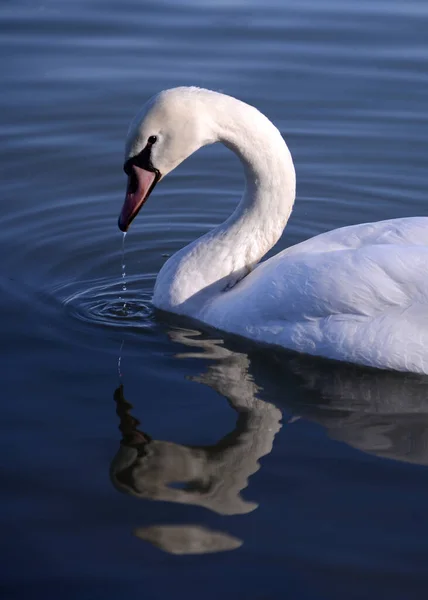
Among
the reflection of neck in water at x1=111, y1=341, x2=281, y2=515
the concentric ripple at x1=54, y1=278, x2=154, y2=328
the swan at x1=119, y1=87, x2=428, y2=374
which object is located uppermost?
the swan at x1=119, y1=87, x2=428, y2=374

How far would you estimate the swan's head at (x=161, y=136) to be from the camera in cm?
632

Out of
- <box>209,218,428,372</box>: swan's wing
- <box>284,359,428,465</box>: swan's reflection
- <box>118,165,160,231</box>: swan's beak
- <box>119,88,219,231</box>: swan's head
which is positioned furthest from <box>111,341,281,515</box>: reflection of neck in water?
<box>119,88,219,231</box>: swan's head

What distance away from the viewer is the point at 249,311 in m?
6.37

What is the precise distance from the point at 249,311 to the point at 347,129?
444 cm

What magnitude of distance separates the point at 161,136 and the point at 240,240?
2.95 ft

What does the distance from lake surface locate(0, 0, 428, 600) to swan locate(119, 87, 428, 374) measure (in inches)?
6.8

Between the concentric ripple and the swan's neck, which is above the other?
the swan's neck

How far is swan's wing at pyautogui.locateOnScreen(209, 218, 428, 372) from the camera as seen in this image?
234 inches

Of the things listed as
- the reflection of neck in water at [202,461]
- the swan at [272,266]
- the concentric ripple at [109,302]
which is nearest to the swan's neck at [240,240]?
the swan at [272,266]

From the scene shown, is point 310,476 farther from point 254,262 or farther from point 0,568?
point 254,262

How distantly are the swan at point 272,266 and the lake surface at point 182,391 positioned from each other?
17cm

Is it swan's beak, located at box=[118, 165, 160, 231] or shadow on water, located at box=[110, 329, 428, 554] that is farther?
swan's beak, located at box=[118, 165, 160, 231]

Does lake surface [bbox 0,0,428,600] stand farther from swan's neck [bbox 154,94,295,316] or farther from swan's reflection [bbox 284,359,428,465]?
swan's neck [bbox 154,94,295,316]

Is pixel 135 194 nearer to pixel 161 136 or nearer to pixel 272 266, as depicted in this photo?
pixel 161 136
